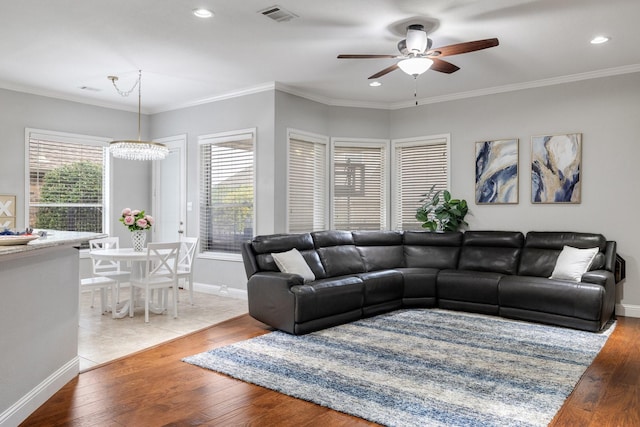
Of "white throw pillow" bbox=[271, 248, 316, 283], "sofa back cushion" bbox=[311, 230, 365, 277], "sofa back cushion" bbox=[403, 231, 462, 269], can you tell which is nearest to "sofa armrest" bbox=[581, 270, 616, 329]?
"sofa back cushion" bbox=[403, 231, 462, 269]

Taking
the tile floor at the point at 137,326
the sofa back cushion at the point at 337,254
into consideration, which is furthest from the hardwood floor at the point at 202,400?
the sofa back cushion at the point at 337,254

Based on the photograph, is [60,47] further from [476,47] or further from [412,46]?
[476,47]

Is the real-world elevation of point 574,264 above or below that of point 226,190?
below

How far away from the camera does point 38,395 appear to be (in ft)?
9.14

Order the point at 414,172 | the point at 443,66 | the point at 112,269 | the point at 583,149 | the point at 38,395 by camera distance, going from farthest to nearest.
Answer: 1. the point at 414,172
2. the point at 112,269
3. the point at 583,149
4. the point at 443,66
5. the point at 38,395

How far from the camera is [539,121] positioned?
5680 millimetres

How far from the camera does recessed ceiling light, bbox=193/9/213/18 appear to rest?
365cm

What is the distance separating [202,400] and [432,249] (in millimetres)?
3880

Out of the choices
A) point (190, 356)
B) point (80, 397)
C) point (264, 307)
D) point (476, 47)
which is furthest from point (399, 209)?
point (80, 397)

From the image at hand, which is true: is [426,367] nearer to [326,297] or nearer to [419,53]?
[326,297]

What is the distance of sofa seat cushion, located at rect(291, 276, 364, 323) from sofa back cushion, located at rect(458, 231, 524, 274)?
1668 mm

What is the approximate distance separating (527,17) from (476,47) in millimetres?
580

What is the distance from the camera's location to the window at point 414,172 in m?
6.47

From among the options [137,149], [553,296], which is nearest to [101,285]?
[137,149]
